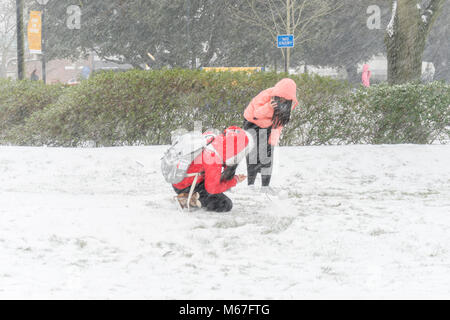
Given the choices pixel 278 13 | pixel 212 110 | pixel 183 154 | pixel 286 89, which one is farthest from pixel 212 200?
pixel 278 13

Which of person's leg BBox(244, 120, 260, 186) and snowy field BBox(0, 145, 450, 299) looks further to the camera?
person's leg BBox(244, 120, 260, 186)

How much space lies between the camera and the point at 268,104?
6.46 m

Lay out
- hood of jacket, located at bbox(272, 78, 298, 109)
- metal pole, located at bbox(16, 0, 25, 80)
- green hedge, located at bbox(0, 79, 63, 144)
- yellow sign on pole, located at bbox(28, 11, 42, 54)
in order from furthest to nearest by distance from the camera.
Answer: yellow sign on pole, located at bbox(28, 11, 42, 54), metal pole, located at bbox(16, 0, 25, 80), green hedge, located at bbox(0, 79, 63, 144), hood of jacket, located at bbox(272, 78, 298, 109)

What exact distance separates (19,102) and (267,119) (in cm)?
604

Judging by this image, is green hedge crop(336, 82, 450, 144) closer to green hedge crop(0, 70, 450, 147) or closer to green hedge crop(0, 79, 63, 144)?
green hedge crop(0, 70, 450, 147)

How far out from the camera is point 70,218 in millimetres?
5059

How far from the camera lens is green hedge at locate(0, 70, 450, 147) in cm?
962

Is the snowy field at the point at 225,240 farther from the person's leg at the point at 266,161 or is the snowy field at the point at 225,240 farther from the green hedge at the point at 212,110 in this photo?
the green hedge at the point at 212,110

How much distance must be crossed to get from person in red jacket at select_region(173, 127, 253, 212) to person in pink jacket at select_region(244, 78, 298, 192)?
3.05 feet

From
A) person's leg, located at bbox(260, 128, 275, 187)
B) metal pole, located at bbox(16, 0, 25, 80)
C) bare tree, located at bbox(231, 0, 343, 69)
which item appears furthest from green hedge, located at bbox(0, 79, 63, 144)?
bare tree, located at bbox(231, 0, 343, 69)

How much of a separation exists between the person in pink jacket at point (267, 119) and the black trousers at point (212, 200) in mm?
1142

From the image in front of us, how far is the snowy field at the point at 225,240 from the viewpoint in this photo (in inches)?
141

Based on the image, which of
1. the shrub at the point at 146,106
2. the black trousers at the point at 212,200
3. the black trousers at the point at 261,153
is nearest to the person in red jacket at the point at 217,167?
the black trousers at the point at 212,200

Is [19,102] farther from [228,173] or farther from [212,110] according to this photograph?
[228,173]
